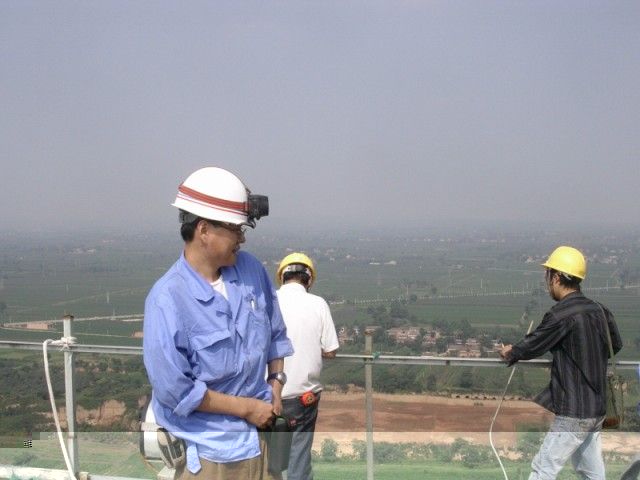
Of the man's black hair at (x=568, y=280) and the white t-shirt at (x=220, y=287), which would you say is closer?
the white t-shirt at (x=220, y=287)

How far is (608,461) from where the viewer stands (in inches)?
163

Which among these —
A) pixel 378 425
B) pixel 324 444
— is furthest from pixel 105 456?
pixel 378 425

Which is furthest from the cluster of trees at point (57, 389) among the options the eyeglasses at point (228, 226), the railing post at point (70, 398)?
the eyeglasses at point (228, 226)

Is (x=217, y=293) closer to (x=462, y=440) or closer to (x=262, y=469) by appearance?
(x=262, y=469)

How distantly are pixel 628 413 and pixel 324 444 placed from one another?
1813mm

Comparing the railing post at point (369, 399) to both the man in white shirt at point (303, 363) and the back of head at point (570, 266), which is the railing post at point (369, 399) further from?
the back of head at point (570, 266)

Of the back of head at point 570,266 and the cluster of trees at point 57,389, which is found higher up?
the back of head at point 570,266

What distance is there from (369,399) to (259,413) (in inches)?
61.7

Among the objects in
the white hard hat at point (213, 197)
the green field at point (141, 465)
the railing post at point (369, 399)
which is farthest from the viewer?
the green field at point (141, 465)

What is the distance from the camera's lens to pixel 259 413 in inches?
108

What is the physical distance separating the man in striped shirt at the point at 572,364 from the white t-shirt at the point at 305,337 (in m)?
1.06

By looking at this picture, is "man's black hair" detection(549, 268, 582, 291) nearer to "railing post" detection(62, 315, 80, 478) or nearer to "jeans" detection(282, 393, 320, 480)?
"jeans" detection(282, 393, 320, 480)

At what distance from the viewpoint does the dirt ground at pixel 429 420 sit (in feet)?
13.9

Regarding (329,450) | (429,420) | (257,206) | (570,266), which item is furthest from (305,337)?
(570,266)
